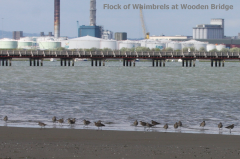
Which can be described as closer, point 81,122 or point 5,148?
point 5,148

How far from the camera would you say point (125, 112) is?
30250 mm

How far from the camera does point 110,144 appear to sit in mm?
17594

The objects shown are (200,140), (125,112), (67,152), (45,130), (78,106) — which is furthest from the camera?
(78,106)

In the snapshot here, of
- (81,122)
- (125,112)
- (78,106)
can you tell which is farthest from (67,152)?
(78,106)

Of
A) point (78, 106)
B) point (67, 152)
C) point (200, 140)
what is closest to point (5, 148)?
point (67, 152)

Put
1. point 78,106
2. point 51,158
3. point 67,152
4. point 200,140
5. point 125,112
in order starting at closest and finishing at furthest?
1. point 51,158
2. point 67,152
3. point 200,140
4. point 125,112
5. point 78,106

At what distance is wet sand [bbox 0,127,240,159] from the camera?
615 inches

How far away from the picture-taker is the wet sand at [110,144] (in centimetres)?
1563

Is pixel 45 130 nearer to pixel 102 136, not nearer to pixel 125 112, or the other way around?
pixel 102 136

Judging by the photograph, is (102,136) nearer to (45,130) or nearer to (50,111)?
(45,130)

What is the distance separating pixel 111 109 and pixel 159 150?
615 inches

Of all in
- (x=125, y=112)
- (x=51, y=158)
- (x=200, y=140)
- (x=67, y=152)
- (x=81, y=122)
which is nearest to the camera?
(x=51, y=158)

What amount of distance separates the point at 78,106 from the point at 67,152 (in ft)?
A: 59.2

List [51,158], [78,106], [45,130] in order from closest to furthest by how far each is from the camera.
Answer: [51,158], [45,130], [78,106]
